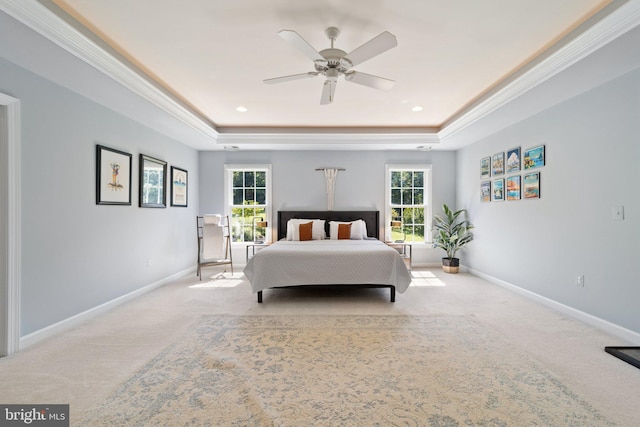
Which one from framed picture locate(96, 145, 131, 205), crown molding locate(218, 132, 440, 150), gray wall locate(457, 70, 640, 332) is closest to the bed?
gray wall locate(457, 70, 640, 332)

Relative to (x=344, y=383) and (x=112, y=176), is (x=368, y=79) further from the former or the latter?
(x=112, y=176)

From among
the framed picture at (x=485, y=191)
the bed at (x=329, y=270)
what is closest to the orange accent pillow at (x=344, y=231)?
the bed at (x=329, y=270)

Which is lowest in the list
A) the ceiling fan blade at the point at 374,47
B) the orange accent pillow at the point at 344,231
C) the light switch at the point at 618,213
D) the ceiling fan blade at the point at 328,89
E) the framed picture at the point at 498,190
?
the orange accent pillow at the point at 344,231

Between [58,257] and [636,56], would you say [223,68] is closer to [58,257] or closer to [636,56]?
[58,257]

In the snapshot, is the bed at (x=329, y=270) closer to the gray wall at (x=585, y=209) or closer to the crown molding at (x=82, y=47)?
the gray wall at (x=585, y=209)

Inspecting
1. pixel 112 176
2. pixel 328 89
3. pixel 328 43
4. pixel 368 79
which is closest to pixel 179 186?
pixel 112 176

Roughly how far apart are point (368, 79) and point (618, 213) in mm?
2620

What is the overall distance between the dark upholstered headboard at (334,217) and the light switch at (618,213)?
3616mm

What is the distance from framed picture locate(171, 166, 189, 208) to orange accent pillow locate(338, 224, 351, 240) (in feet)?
9.37

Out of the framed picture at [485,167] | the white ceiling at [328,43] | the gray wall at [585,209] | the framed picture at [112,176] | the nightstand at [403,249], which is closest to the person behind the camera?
the white ceiling at [328,43]

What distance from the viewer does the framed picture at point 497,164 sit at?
4.60 m

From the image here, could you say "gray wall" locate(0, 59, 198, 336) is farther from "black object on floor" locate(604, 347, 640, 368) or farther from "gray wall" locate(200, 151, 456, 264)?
"black object on floor" locate(604, 347, 640, 368)

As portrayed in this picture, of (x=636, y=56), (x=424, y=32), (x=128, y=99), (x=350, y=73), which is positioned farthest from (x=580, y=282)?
(x=128, y=99)

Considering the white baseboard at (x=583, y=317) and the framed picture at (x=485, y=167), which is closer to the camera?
the white baseboard at (x=583, y=317)
